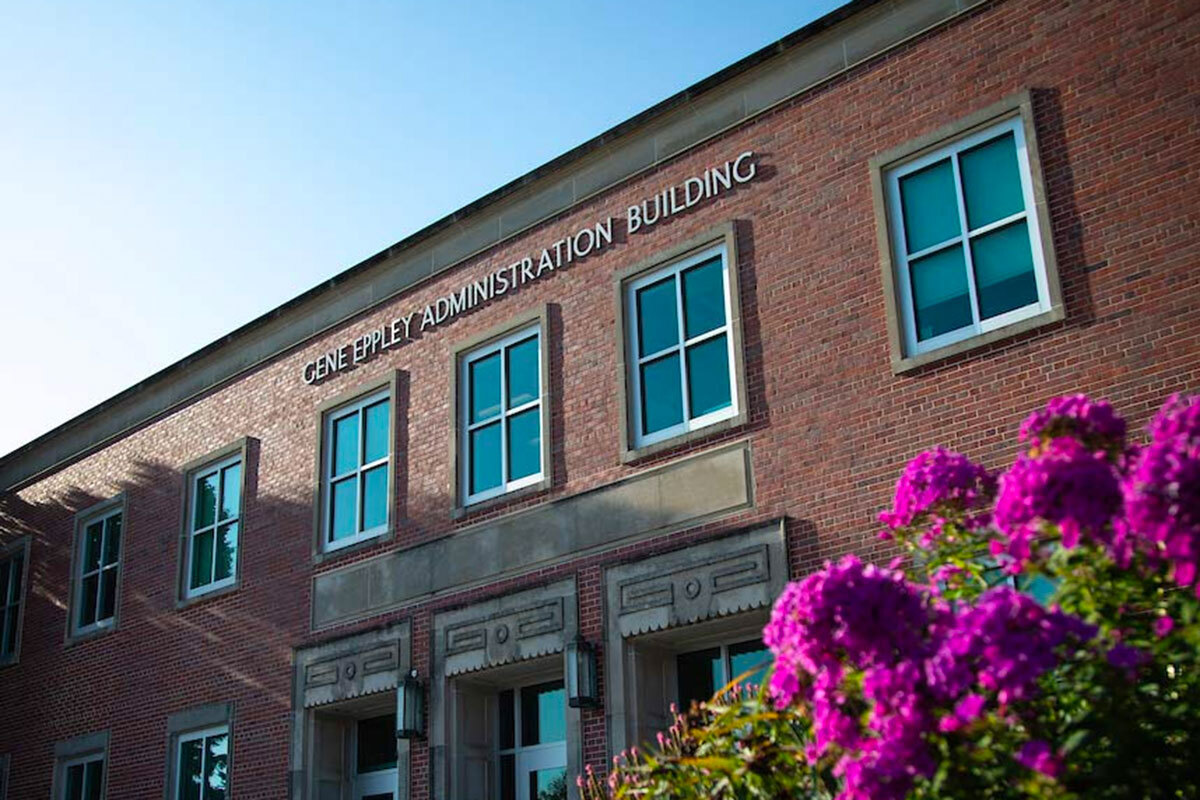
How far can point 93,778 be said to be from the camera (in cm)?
2162

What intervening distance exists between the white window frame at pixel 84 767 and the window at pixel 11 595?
3205 mm

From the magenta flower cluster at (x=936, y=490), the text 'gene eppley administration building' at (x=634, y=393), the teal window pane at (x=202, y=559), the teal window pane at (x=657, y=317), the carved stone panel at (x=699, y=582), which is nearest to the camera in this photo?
the magenta flower cluster at (x=936, y=490)

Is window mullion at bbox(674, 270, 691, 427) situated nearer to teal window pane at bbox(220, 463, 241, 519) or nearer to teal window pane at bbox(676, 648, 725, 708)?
teal window pane at bbox(676, 648, 725, 708)

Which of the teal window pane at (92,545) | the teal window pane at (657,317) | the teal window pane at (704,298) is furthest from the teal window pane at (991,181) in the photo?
the teal window pane at (92,545)

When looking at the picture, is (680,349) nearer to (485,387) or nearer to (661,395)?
(661,395)

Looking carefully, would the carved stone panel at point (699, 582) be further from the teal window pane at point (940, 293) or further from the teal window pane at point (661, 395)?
the teal window pane at point (940, 293)

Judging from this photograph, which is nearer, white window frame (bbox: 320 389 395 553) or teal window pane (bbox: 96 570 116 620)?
white window frame (bbox: 320 389 395 553)

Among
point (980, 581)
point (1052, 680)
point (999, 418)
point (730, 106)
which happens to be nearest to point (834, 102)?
point (730, 106)

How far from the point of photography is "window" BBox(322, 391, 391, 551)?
59.7 ft

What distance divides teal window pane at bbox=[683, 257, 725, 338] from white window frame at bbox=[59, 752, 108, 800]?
1177 cm

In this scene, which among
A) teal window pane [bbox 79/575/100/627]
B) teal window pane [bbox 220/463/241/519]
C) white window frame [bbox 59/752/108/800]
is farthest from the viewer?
teal window pane [bbox 79/575/100/627]

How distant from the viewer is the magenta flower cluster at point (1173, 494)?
5789 millimetres

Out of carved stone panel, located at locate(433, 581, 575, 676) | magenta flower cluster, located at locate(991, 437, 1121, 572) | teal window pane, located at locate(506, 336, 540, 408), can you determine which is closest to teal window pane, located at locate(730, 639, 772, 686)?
carved stone panel, located at locate(433, 581, 575, 676)

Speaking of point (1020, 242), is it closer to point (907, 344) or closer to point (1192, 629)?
point (907, 344)
